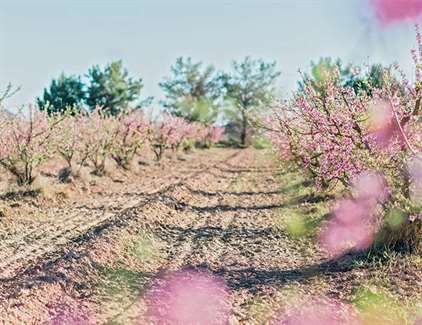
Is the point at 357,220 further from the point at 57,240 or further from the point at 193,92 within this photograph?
the point at 193,92

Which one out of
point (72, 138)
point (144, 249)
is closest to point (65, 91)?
point (72, 138)

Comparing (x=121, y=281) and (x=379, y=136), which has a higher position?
(x=379, y=136)

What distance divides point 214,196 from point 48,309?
30.6ft

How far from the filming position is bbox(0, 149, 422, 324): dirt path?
17.8 feet

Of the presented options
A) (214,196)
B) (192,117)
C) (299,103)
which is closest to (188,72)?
(192,117)

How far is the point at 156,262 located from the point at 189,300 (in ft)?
5.67

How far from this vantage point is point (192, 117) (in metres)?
53.9

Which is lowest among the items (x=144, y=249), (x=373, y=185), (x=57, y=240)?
(x=144, y=249)

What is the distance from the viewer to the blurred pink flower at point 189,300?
512cm

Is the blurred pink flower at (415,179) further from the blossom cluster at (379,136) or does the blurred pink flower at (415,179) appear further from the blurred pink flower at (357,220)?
the blurred pink flower at (357,220)

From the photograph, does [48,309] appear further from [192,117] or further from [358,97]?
[192,117]

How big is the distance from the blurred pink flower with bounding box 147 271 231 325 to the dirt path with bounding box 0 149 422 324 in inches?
4.9

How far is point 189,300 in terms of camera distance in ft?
18.6

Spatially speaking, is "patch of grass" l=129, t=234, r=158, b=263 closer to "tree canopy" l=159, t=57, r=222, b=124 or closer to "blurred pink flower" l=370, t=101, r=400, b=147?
"blurred pink flower" l=370, t=101, r=400, b=147
